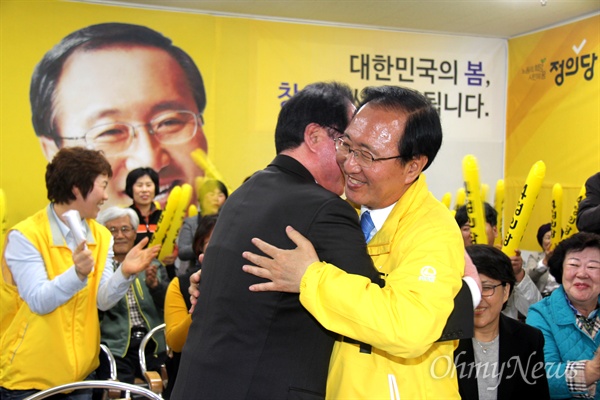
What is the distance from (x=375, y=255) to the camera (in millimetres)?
1478

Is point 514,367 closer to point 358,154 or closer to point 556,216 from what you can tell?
point 358,154

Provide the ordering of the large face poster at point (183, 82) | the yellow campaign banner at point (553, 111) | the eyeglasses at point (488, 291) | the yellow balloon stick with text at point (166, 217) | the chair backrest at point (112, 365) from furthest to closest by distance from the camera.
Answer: the yellow campaign banner at point (553, 111)
the large face poster at point (183, 82)
the yellow balloon stick with text at point (166, 217)
the chair backrest at point (112, 365)
the eyeglasses at point (488, 291)

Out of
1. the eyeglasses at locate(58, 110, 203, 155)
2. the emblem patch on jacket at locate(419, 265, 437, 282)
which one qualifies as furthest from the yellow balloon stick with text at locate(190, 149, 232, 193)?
the emblem patch on jacket at locate(419, 265, 437, 282)

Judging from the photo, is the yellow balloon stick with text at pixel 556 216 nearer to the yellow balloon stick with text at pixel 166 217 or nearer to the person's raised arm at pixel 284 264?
the yellow balloon stick with text at pixel 166 217

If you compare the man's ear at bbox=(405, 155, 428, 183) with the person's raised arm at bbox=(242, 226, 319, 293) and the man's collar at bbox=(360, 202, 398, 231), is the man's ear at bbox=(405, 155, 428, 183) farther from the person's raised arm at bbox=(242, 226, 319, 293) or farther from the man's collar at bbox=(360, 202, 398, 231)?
the person's raised arm at bbox=(242, 226, 319, 293)

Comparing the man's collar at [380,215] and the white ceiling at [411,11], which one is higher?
the white ceiling at [411,11]

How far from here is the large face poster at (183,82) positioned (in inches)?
211

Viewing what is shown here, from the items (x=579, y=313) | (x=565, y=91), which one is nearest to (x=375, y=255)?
(x=579, y=313)

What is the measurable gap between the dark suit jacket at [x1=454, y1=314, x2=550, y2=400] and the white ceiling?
3834 mm

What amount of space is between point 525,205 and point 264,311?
2018mm

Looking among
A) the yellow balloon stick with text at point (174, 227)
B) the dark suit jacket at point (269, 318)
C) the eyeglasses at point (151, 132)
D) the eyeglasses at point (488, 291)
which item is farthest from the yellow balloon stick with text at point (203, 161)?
the dark suit jacket at point (269, 318)

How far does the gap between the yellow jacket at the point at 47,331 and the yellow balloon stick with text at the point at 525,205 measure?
74.8 inches

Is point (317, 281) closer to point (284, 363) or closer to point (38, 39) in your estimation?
point (284, 363)

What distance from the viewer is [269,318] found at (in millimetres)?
1360
